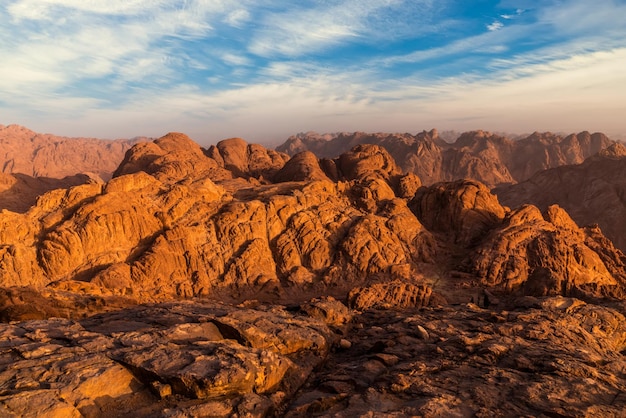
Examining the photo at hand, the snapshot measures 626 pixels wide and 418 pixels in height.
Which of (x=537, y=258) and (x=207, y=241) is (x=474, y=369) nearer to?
(x=207, y=241)

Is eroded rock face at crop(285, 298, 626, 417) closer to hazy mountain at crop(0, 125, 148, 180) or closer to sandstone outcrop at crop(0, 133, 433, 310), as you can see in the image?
sandstone outcrop at crop(0, 133, 433, 310)

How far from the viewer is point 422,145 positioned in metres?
108

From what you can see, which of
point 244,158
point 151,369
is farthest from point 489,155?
point 151,369

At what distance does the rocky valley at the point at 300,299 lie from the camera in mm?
9141

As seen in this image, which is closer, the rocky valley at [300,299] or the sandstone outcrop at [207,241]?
the rocky valley at [300,299]

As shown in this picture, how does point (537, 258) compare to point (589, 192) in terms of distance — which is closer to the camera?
point (537, 258)

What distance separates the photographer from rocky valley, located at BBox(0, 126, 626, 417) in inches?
360

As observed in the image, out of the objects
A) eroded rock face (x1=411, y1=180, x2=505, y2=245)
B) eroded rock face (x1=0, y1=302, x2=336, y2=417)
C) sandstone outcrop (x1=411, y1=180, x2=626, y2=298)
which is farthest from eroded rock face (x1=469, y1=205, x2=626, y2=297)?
eroded rock face (x1=0, y1=302, x2=336, y2=417)

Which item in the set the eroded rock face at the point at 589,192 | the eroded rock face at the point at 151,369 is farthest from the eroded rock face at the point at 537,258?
the eroded rock face at the point at 589,192

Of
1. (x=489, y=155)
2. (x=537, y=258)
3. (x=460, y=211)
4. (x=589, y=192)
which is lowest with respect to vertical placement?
(x=537, y=258)

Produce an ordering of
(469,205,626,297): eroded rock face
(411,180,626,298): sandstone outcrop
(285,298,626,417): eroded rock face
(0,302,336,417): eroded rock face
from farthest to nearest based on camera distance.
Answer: (469,205,626,297): eroded rock face, (411,180,626,298): sandstone outcrop, (285,298,626,417): eroded rock face, (0,302,336,417): eroded rock face

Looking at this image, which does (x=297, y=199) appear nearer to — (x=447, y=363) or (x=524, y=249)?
(x=524, y=249)

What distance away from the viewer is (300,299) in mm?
27328

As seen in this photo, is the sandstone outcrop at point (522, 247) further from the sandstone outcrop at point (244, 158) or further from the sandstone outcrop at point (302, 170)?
the sandstone outcrop at point (244, 158)
